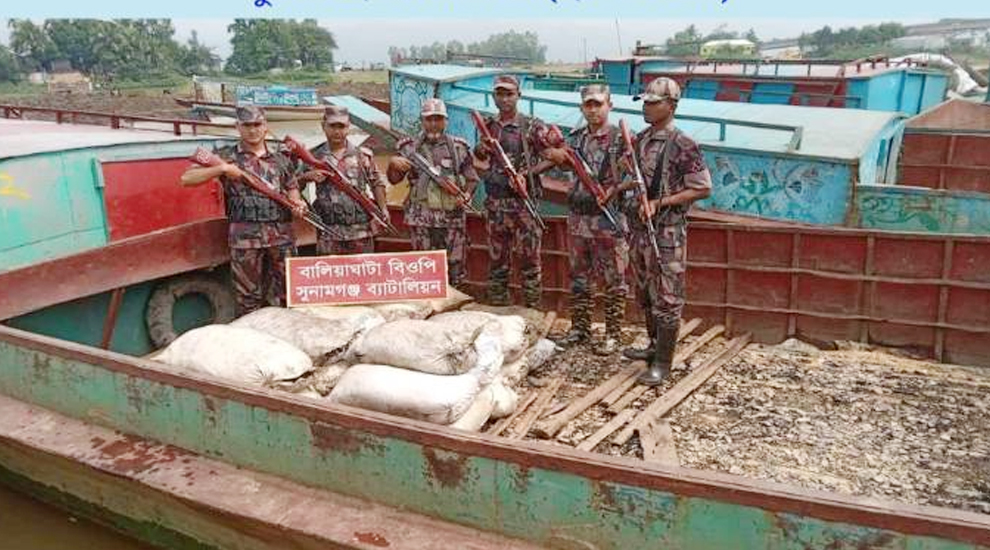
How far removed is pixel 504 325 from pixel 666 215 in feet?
3.76

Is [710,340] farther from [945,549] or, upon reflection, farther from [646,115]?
[945,549]

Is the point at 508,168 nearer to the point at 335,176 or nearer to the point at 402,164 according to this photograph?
the point at 402,164

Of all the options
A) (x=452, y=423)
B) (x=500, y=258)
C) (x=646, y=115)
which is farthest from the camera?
(x=500, y=258)

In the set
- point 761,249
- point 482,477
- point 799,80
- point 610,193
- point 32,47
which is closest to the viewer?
point 482,477

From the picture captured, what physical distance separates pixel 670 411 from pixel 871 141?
187 inches

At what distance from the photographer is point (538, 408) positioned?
4.46m

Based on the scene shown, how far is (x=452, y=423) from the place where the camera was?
145 inches

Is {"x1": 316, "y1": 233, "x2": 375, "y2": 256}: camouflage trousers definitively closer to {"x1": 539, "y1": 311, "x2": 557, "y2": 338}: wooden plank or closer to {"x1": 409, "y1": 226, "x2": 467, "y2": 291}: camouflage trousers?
Answer: {"x1": 409, "y1": 226, "x2": 467, "y2": 291}: camouflage trousers

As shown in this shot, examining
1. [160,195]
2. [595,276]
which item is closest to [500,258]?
[595,276]

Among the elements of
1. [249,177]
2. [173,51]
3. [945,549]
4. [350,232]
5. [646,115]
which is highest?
[173,51]

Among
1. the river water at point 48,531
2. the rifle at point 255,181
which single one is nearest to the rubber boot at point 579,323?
the rifle at point 255,181

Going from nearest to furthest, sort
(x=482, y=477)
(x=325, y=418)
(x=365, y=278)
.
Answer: (x=482, y=477)
(x=325, y=418)
(x=365, y=278)

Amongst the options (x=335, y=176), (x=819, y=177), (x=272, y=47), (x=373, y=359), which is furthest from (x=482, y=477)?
(x=272, y=47)

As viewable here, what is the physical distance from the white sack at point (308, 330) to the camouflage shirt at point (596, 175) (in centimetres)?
172
